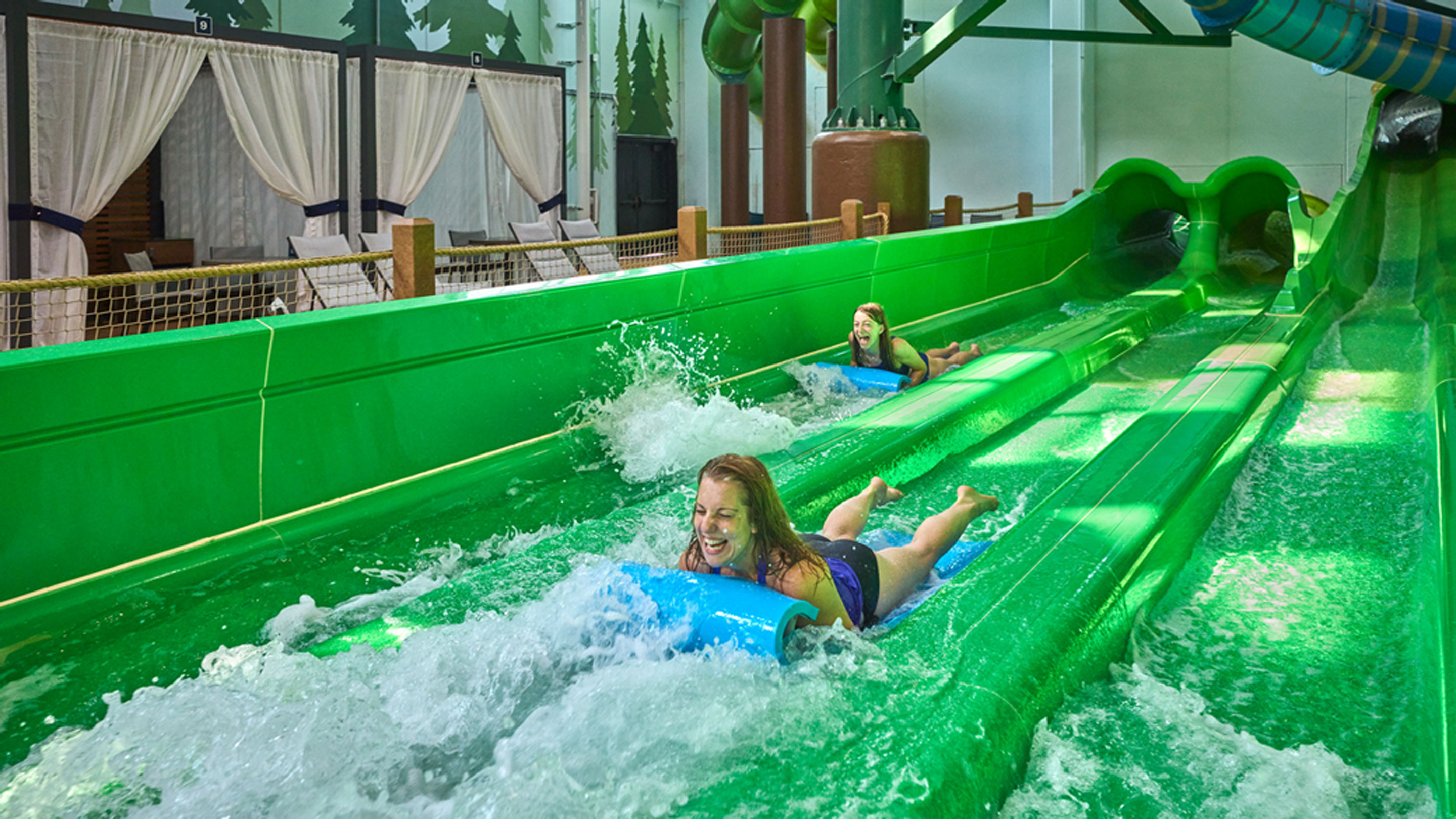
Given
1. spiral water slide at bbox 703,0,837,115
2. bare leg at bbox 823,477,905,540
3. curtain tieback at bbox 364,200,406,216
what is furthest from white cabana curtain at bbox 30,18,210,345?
bare leg at bbox 823,477,905,540

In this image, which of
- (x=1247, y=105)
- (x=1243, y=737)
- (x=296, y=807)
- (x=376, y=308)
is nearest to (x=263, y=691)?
(x=296, y=807)

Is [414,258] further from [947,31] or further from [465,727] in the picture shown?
[947,31]

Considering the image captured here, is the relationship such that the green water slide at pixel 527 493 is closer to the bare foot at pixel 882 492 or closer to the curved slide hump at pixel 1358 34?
the bare foot at pixel 882 492

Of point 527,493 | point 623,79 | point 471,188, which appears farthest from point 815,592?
point 623,79

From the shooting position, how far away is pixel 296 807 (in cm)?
172

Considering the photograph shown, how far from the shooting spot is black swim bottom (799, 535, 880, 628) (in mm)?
2701

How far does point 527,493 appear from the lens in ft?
12.2

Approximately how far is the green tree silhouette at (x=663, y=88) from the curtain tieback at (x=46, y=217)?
9326mm

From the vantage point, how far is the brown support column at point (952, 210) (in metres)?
9.56

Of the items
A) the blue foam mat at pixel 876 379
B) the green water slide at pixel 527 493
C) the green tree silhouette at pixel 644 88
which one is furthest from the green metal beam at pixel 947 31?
the green tree silhouette at pixel 644 88

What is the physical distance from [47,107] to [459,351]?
5554mm

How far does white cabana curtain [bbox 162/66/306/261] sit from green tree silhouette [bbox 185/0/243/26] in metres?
1.39

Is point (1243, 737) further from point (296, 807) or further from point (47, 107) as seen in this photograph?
point (47, 107)

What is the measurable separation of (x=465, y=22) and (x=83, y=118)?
20.1 ft
